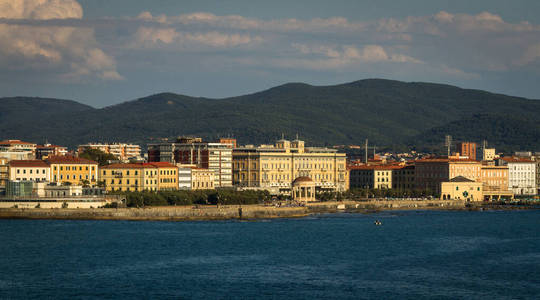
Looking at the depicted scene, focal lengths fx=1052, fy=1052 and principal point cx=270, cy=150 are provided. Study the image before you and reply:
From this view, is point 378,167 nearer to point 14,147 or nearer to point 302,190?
point 302,190

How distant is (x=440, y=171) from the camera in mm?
161125

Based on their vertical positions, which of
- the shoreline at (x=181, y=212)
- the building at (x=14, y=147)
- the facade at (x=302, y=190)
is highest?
the building at (x=14, y=147)

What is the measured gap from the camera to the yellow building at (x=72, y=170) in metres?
115

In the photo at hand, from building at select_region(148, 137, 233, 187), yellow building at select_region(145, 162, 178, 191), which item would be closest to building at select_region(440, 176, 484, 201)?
building at select_region(148, 137, 233, 187)

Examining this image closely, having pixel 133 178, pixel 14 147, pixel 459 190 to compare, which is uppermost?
pixel 14 147

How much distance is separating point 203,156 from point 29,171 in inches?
1359

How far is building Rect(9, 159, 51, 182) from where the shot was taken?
4395 inches

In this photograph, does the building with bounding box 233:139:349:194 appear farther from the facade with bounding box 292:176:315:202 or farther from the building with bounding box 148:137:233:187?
the facade with bounding box 292:176:315:202

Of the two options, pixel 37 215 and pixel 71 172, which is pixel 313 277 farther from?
pixel 71 172

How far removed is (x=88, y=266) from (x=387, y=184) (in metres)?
105

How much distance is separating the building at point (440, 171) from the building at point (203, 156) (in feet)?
108

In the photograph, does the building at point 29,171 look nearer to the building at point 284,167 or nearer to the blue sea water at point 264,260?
the blue sea water at point 264,260

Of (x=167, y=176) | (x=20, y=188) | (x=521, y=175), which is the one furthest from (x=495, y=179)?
(x=20, y=188)

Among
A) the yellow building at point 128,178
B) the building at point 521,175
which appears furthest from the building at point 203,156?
the building at point 521,175
